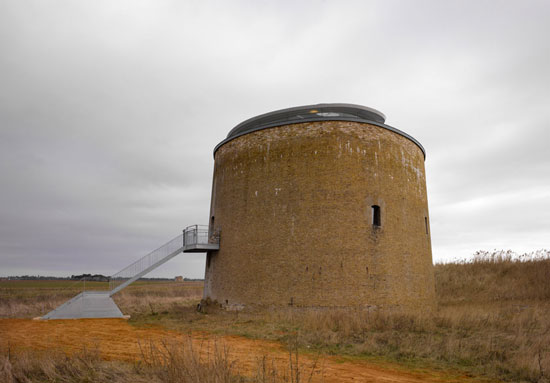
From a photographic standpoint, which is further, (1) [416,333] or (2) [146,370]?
(1) [416,333]

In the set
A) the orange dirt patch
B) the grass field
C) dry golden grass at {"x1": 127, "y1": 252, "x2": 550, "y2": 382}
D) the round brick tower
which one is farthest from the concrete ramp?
the round brick tower

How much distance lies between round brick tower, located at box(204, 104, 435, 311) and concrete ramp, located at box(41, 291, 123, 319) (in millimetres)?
5641

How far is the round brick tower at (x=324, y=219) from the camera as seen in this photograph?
1547 cm

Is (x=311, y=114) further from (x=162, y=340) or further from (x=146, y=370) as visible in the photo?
(x=146, y=370)

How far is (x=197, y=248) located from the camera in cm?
1836

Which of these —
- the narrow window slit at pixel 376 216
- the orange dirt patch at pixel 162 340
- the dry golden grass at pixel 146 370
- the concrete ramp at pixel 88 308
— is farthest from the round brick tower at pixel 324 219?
the dry golden grass at pixel 146 370

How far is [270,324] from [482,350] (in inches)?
283

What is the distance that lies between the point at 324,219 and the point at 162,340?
31.1 feet

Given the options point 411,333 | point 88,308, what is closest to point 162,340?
point 411,333

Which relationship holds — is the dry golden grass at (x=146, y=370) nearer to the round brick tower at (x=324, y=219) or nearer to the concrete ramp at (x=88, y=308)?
the round brick tower at (x=324, y=219)

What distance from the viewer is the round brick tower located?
15469 millimetres

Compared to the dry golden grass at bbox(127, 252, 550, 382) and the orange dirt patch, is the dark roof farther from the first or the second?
the orange dirt patch

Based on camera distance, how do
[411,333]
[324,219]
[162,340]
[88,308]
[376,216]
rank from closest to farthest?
[162,340]
[411,333]
[324,219]
[376,216]
[88,308]

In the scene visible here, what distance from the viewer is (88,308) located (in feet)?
63.0
